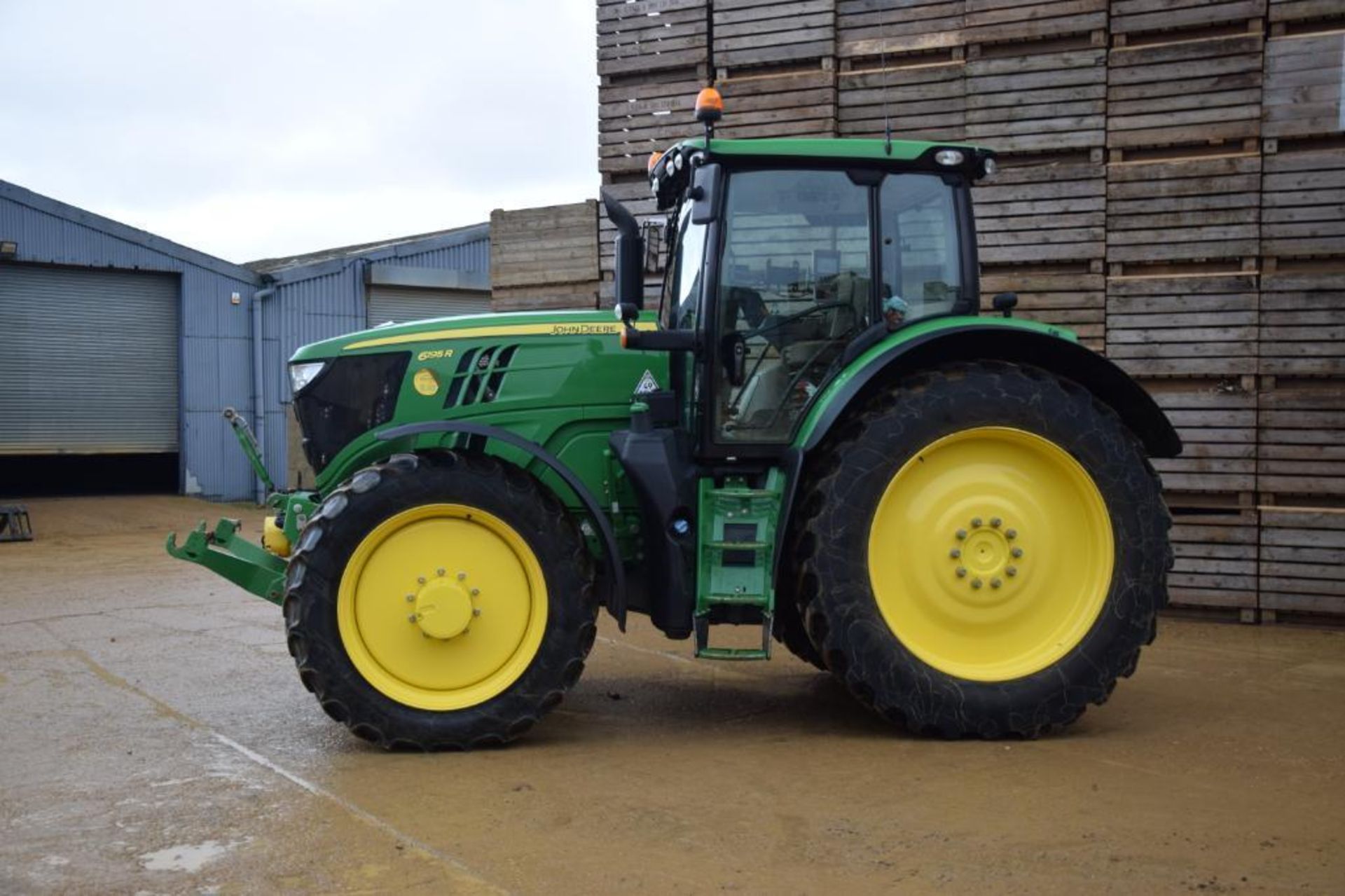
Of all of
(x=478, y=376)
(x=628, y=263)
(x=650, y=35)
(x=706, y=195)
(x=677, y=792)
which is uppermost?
(x=650, y=35)

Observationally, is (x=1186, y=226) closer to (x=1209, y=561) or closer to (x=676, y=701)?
(x=1209, y=561)

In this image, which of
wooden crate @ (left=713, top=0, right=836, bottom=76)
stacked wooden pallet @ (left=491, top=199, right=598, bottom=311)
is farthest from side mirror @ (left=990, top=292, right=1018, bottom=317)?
stacked wooden pallet @ (left=491, top=199, right=598, bottom=311)

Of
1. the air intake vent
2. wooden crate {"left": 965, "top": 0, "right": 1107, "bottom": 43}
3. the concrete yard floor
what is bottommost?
the concrete yard floor

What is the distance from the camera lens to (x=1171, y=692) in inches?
243

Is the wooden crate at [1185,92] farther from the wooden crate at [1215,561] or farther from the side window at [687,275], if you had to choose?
the side window at [687,275]

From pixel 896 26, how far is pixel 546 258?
3.38m

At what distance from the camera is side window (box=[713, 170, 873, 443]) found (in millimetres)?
5336

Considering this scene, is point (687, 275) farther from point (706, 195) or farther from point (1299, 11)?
point (1299, 11)

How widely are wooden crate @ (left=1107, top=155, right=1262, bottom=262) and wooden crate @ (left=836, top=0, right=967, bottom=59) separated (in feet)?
5.11

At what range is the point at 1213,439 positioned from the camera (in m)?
8.34

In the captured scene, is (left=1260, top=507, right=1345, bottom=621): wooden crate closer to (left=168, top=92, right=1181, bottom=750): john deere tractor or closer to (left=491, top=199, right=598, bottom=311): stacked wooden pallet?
(left=168, top=92, right=1181, bottom=750): john deere tractor

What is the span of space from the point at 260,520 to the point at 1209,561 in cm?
1388

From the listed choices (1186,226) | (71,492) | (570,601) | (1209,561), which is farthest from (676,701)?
(71,492)

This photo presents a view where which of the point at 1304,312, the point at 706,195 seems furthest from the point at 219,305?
the point at 706,195
